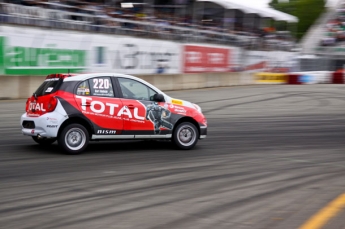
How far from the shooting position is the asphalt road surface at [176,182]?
5750mm

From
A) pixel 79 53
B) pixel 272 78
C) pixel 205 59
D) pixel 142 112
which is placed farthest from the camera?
pixel 272 78

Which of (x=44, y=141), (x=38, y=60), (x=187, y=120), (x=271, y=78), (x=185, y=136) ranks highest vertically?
(x=38, y=60)

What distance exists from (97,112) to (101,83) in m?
0.54

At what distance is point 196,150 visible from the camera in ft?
36.1

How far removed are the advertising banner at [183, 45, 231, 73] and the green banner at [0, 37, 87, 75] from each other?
28.9ft

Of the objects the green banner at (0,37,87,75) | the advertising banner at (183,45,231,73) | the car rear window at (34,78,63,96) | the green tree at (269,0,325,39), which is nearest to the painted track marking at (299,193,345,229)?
the car rear window at (34,78,63,96)

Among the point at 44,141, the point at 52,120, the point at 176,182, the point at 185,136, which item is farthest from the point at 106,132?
the point at 176,182

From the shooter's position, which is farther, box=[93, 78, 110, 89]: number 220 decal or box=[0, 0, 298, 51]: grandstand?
box=[0, 0, 298, 51]: grandstand

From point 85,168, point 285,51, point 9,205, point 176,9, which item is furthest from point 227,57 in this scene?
point 9,205

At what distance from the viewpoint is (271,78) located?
35.2m

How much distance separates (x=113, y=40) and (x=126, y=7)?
3831mm

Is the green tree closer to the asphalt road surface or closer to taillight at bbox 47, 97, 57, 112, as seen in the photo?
the asphalt road surface

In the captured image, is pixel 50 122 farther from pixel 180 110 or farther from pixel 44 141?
pixel 180 110

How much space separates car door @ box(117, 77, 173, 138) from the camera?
33.1ft
